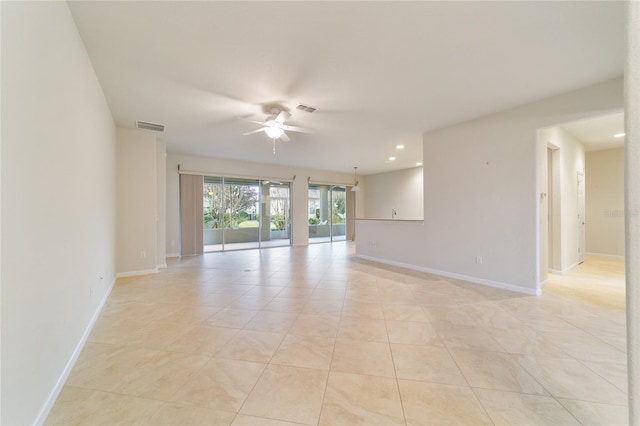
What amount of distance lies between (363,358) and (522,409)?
104cm

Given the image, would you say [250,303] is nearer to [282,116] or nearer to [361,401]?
[361,401]

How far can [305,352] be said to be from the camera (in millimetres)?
2119

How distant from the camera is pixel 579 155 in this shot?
5.41 metres

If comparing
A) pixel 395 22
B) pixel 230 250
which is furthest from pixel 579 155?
pixel 230 250

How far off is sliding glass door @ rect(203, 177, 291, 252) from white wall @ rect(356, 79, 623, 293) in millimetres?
5216

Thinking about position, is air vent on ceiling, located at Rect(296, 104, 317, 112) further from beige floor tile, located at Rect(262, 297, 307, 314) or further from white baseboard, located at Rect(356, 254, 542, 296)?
white baseboard, located at Rect(356, 254, 542, 296)

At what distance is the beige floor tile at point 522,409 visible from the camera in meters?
1.41

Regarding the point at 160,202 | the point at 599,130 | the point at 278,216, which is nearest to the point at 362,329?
the point at 160,202

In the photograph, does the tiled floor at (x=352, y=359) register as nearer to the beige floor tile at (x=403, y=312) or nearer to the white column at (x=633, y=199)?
the beige floor tile at (x=403, y=312)

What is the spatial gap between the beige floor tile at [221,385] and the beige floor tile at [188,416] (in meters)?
0.04

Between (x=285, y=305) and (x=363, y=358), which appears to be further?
(x=285, y=305)

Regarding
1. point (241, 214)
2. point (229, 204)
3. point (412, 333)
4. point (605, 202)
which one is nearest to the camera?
point (412, 333)

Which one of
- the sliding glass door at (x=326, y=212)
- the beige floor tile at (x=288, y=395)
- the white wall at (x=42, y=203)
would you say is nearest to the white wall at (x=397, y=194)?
the sliding glass door at (x=326, y=212)

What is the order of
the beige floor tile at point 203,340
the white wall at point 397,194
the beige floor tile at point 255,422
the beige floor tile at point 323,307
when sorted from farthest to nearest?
the white wall at point 397,194 < the beige floor tile at point 323,307 < the beige floor tile at point 203,340 < the beige floor tile at point 255,422
